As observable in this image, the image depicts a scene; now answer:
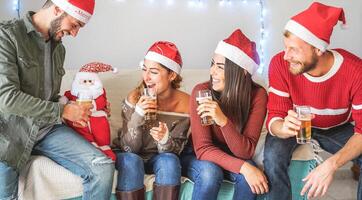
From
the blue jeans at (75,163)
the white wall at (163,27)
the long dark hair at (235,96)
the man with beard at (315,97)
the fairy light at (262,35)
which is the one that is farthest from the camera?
the fairy light at (262,35)

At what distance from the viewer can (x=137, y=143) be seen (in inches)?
75.4

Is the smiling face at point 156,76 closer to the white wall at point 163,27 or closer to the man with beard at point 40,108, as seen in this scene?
the man with beard at point 40,108

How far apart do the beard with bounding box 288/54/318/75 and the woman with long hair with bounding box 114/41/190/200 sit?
0.53 m

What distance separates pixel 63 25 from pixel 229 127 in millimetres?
813

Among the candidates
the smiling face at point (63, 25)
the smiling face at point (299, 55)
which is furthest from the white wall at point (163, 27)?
the smiling face at point (299, 55)

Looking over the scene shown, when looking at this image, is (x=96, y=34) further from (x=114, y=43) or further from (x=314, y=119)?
(x=314, y=119)

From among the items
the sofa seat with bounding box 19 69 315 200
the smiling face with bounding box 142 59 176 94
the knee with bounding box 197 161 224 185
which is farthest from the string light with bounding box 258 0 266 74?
the knee with bounding box 197 161 224 185

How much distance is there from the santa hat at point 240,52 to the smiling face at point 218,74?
0.03 m

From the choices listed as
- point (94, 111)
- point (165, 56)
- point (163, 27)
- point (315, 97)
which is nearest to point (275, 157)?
point (315, 97)

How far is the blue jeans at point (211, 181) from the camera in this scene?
1746mm

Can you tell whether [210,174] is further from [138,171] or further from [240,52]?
[240,52]

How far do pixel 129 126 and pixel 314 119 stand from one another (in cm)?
83

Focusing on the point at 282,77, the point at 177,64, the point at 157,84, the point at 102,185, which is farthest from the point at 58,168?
the point at 282,77

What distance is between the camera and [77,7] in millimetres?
1786
